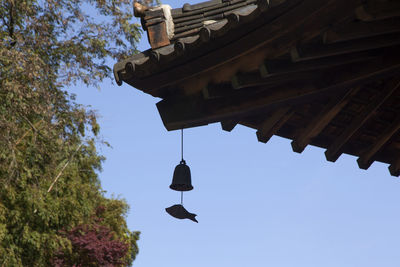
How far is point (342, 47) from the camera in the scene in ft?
10.9

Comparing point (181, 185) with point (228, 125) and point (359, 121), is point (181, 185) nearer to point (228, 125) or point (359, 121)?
point (228, 125)

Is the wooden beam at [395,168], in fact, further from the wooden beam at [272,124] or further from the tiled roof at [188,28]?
the tiled roof at [188,28]

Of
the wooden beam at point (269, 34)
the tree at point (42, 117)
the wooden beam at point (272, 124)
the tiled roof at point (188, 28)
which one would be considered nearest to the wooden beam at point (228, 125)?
the wooden beam at point (272, 124)

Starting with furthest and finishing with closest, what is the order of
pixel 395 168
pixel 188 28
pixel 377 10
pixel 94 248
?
pixel 94 248, pixel 395 168, pixel 188 28, pixel 377 10

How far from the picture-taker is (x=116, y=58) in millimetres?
14273

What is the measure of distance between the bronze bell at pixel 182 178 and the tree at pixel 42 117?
6.59 m

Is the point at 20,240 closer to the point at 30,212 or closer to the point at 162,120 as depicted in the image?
the point at 30,212

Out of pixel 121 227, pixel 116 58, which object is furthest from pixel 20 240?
pixel 121 227

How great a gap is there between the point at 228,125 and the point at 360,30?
1.69m

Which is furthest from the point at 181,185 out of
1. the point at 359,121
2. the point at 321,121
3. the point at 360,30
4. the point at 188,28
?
the point at 360,30

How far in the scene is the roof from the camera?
321cm

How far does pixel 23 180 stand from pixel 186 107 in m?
12.9

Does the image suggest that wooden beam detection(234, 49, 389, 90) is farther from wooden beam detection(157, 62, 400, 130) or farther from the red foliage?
the red foliage

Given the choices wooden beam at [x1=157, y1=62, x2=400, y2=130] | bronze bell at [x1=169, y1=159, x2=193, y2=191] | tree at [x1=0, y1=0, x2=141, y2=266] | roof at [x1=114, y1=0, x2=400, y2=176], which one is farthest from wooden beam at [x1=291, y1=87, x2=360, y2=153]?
tree at [x1=0, y1=0, x2=141, y2=266]
